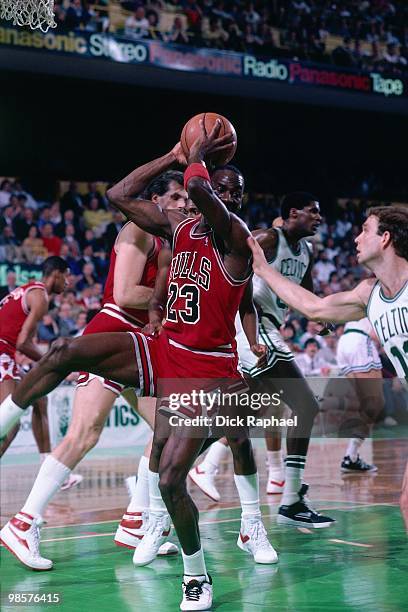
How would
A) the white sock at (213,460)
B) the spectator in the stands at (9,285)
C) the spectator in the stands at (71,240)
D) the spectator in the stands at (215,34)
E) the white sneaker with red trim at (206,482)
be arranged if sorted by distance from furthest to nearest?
the spectator in the stands at (215,34) < the spectator in the stands at (71,240) < the spectator in the stands at (9,285) < the white sock at (213,460) < the white sneaker with red trim at (206,482)

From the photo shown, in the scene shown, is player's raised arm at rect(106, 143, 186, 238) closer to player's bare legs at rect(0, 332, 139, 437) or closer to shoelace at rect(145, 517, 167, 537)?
player's bare legs at rect(0, 332, 139, 437)

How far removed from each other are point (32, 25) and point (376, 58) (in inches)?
689

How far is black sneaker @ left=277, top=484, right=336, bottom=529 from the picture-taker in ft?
24.2

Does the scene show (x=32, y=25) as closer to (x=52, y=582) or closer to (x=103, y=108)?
(x=52, y=582)

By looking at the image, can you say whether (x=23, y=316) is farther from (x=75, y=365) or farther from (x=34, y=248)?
(x=34, y=248)

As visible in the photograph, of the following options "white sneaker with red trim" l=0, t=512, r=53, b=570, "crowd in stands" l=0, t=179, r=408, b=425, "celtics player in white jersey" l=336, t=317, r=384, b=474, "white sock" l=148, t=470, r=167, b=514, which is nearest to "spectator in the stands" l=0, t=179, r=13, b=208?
"crowd in stands" l=0, t=179, r=408, b=425

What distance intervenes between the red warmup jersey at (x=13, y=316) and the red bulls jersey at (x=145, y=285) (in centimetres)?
273

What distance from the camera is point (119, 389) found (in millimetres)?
6164

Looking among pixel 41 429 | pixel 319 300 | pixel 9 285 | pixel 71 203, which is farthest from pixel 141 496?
pixel 71 203

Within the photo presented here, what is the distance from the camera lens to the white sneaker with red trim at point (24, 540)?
584 centimetres

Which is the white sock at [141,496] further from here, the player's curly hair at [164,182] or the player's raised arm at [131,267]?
the player's curly hair at [164,182]

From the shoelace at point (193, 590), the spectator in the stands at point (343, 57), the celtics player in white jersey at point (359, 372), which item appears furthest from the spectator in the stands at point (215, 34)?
the shoelace at point (193, 590)

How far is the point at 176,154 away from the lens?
5.79 meters

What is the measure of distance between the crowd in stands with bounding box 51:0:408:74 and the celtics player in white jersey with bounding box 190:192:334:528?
12042 mm
